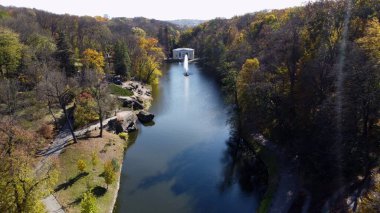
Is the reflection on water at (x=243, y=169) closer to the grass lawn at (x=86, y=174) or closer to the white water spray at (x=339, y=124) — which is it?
the white water spray at (x=339, y=124)

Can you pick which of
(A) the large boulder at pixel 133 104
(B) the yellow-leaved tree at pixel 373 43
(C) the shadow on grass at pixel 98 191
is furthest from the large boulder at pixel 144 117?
(B) the yellow-leaved tree at pixel 373 43

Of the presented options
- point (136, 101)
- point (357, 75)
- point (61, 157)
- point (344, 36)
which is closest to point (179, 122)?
point (136, 101)

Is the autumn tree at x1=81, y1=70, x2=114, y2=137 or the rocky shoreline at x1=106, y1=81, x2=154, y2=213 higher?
the autumn tree at x1=81, y1=70, x2=114, y2=137

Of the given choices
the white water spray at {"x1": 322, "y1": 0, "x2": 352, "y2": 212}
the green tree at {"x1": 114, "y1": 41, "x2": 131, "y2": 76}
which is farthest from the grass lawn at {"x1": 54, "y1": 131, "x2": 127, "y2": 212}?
the green tree at {"x1": 114, "y1": 41, "x2": 131, "y2": 76}

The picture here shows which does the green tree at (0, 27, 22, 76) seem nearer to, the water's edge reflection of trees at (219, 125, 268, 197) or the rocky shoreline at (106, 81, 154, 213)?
the rocky shoreline at (106, 81, 154, 213)

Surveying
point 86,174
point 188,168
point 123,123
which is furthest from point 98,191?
point 123,123

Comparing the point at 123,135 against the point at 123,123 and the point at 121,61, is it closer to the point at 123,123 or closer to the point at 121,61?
the point at 123,123
